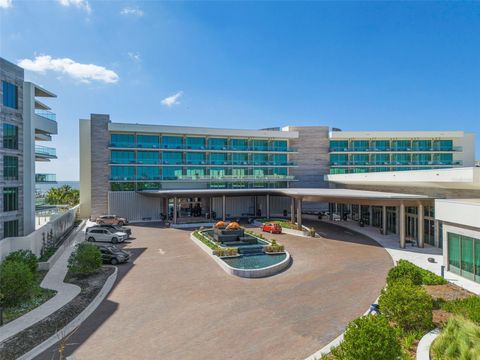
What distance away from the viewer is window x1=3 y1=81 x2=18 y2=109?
22.5 metres

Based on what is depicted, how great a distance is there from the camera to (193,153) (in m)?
52.0

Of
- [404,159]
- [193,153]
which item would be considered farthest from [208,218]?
[404,159]

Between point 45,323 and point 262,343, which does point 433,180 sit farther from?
point 45,323

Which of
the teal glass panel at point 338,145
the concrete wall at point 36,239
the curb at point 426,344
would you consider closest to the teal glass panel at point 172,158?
the concrete wall at point 36,239

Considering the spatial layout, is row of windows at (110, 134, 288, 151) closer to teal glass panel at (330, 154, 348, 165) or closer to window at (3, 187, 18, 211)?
teal glass panel at (330, 154, 348, 165)

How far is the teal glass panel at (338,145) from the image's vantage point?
57719mm

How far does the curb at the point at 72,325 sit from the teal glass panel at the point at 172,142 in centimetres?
3332

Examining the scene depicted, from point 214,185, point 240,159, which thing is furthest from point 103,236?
point 240,159

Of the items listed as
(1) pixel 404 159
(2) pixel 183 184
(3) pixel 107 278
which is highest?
(1) pixel 404 159

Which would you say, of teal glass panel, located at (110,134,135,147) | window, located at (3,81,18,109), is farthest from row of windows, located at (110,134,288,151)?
window, located at (3,81,18,109)

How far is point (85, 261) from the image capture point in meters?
19.8

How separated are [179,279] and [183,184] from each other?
32180 mm

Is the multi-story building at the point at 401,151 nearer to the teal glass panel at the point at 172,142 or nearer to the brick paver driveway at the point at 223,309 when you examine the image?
the teal glass panel at the point at 172,142

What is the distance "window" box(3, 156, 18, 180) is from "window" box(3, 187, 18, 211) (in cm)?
88
